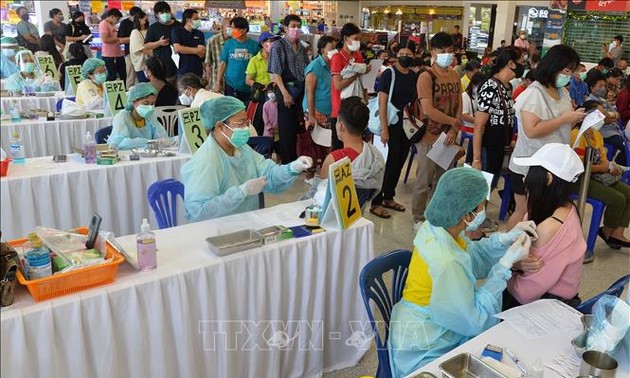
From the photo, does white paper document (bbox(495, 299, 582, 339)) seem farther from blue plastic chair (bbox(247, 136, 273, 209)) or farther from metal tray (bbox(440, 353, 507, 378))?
blue plastic chair (bbox(247, 136, 273, 209))

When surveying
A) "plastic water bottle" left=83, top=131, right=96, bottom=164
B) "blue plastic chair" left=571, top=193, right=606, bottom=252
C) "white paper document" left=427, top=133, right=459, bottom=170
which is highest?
"plastic water bottle" left=83, top=131, right=96, bottom=164

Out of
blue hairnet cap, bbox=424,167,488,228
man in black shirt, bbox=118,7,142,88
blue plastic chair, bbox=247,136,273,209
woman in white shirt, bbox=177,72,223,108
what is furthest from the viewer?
man in black shirt, bbox=118,7,142,88

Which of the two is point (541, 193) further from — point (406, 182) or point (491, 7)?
point (491, 7)

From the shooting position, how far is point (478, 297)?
1769mm

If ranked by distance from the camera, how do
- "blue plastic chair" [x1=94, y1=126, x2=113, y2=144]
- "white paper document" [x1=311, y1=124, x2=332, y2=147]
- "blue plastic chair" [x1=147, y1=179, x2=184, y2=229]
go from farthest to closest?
"white paper document" [x1=311, y1=124, x2=332, y2=147] → "blue plastic chair" [x1=94, y1=126, x2=113, y2=144] → "blue plastic chair" [x1=147, y1=179, x2=184, y2=229]

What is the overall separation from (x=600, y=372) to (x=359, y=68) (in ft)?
11.3

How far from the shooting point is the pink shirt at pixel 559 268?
1.96m

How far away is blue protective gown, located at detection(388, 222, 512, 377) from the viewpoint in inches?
66.6

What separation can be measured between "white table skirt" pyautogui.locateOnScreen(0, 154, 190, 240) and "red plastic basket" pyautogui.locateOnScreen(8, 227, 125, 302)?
115 centimetres

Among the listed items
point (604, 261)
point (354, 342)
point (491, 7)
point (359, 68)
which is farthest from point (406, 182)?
point (491, 7)

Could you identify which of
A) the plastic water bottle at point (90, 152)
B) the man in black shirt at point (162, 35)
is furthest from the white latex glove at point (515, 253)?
the man in black shirt at point (162, 35)

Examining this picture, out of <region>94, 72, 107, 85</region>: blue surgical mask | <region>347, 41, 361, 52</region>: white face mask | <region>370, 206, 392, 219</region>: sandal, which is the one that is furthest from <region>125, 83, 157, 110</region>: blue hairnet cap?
<region>370, 206, 392, 219</region>: sandal

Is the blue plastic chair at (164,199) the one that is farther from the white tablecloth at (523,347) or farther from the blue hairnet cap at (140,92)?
the white tablecloth at (523,347)

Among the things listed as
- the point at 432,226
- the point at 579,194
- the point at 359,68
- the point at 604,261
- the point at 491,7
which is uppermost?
the point at 491,7
